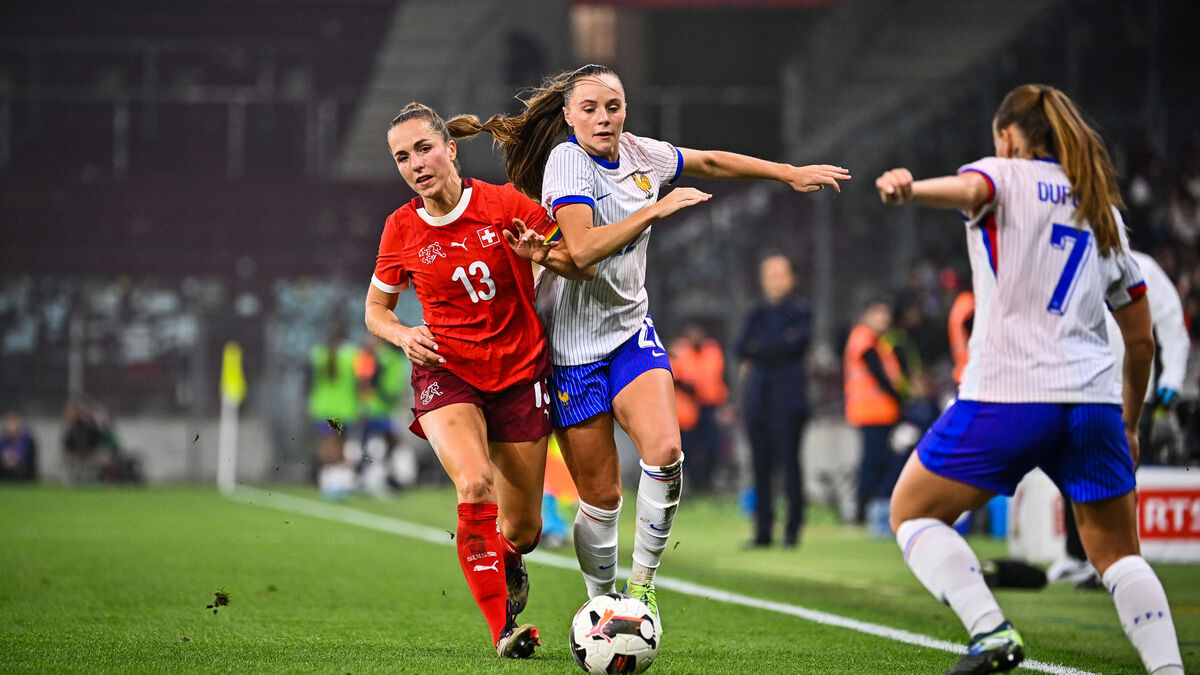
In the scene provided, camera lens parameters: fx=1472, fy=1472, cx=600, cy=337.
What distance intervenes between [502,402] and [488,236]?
612 millimetres

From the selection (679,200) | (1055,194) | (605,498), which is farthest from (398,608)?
(1055,194)

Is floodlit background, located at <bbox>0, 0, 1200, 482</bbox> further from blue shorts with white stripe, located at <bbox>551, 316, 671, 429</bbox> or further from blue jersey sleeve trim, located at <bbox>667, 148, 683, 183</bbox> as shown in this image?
blue shorts with white stripe, located at <bbox>551, 316, 671, 429</bbox>

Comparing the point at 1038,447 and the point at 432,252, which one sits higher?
the point at 432,252

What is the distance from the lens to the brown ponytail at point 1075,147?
411 cm

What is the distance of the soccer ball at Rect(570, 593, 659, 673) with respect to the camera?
15.6ft

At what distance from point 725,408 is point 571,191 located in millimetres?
14279

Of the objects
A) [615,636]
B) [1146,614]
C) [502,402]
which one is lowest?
[615,636]

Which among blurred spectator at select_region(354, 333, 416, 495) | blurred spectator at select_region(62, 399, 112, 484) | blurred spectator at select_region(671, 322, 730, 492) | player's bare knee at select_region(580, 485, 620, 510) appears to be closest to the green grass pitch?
player's bare knee at select_region(580, 485, 620, 510)

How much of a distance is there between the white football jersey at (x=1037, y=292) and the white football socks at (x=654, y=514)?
137 cm

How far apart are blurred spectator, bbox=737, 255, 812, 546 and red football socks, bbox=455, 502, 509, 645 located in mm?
6388

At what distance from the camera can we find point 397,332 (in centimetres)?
530

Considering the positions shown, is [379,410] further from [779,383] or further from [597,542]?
[597,542]

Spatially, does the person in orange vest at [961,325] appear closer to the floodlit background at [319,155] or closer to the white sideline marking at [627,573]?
the white sideline marking at [627,573]

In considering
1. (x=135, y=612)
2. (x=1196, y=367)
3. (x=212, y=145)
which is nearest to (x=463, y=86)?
(x=212, y=145)
